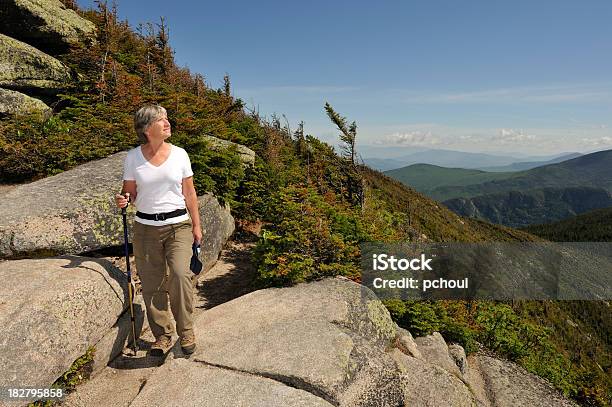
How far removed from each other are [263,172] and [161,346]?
7492 millimetres

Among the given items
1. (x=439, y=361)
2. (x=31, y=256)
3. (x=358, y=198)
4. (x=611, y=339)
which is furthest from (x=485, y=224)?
(x=31, y=256)

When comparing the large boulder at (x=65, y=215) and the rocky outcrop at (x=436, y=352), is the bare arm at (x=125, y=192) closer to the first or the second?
the large boulder at (x=65, y=215)

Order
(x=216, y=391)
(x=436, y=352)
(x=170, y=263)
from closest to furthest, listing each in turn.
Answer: (x=216, y=391) < (x=170, y=263) < (x=436, y=352)

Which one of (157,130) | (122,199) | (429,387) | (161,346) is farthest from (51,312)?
(429,387)

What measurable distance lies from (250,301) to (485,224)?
94598mm

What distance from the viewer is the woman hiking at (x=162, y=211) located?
4.46m

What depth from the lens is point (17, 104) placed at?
1049cm

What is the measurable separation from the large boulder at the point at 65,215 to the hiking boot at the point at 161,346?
239 centimetres

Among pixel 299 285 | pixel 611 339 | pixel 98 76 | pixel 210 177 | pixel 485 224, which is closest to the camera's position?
pixel 299 285

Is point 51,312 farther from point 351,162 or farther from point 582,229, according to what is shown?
point 582,229

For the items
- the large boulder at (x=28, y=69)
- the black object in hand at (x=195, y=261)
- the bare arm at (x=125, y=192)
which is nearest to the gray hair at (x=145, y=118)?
the bare arm at (x=125, y=192)

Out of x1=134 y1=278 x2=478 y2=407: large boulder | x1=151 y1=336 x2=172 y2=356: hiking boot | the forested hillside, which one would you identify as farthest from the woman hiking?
the forested hillside

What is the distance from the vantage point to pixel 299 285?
7414 millimetres

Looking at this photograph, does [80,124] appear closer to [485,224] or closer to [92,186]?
[92,186]
